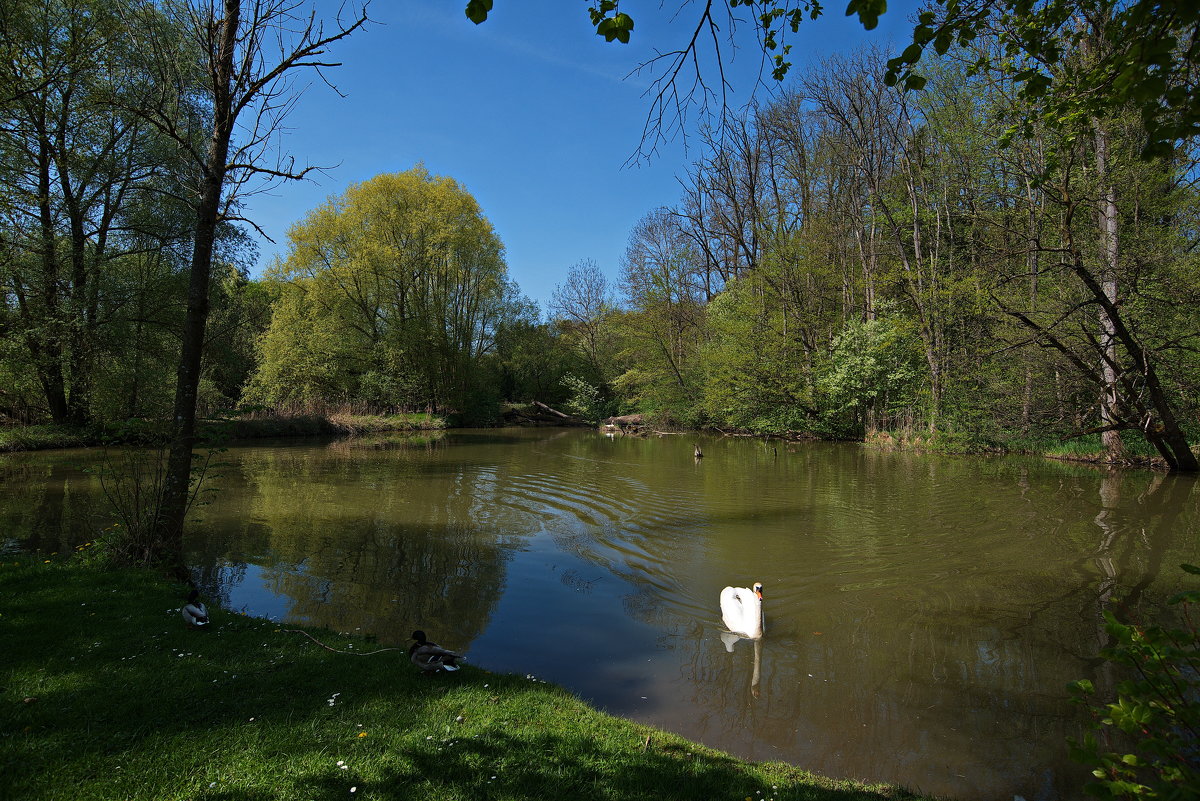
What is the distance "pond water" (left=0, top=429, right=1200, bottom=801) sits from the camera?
4227 mm

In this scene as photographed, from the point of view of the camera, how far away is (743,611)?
5832 millimetres

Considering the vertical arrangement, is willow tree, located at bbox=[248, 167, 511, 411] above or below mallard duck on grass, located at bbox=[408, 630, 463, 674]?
above

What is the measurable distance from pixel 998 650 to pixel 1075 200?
8396 mm

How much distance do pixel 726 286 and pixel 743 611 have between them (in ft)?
85.6

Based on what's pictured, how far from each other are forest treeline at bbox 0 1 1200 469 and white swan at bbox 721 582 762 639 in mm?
4682

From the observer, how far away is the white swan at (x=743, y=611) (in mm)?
5647

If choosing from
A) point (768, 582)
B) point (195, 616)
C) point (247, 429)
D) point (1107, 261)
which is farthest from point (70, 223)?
point (1107, 261)

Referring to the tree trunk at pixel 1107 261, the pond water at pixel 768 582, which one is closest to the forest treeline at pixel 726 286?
the tree trunk at pixel 1107 261

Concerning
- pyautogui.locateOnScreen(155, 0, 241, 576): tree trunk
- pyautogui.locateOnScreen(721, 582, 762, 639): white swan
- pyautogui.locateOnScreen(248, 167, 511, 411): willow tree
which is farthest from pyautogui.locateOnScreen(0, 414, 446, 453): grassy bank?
pyautogui.locateOnScreen(721, 582, 762, 639): white swan

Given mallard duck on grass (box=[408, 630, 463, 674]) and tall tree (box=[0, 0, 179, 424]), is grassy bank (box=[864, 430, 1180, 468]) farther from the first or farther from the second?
tall tree (box=[0, 0, 179, 424])

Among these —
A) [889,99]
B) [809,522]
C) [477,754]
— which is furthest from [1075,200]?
[889,99]

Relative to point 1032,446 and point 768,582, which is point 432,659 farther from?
point 1032,446

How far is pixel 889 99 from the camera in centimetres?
2273

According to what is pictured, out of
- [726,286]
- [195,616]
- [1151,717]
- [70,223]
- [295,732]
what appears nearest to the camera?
[1151,717]
